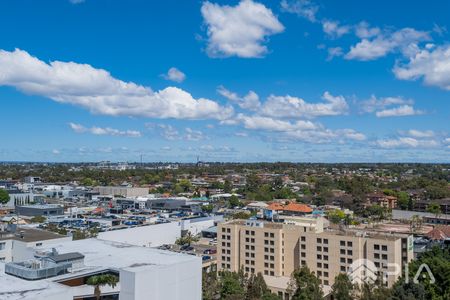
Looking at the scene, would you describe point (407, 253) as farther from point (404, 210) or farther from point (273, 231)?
point (404, 210)

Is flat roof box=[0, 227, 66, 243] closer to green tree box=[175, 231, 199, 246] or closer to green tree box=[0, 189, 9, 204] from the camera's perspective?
green tree box=[175, 231, 199, 246]

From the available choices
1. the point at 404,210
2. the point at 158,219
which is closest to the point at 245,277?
the point at 158,219

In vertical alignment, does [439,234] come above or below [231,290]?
above

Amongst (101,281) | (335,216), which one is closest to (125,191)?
(335,216)

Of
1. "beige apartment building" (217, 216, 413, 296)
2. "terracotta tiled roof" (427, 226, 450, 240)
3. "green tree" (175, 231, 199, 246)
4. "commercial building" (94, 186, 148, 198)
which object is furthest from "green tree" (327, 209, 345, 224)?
"commercial building" (94, 186, 148, 198)

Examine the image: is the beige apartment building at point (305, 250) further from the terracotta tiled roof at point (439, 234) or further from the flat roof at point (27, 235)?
the flat roof at point (27, 235)

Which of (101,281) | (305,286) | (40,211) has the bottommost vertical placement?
(305,286)

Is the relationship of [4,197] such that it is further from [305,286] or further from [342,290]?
[342,290]
